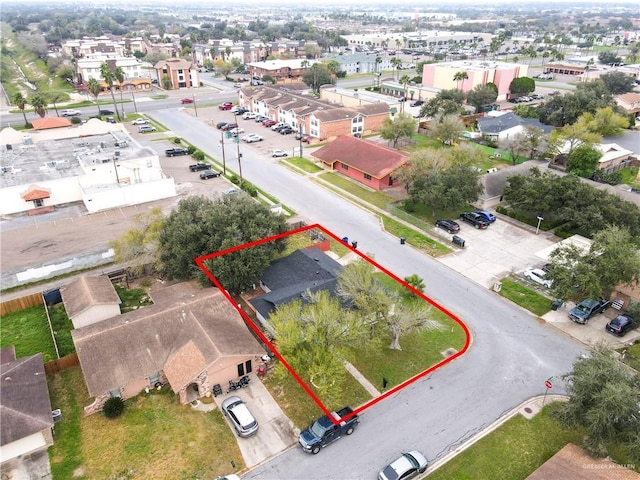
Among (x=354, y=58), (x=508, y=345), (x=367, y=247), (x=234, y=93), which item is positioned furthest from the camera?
(x=354, y=58)

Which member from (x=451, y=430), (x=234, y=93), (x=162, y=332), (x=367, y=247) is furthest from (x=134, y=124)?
(x=451, y=430)

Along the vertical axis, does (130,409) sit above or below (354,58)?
below

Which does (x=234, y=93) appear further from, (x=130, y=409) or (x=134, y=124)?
(x=130, y=409)

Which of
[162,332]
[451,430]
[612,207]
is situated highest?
[612,207]

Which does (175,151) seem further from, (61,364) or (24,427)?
(24,427)

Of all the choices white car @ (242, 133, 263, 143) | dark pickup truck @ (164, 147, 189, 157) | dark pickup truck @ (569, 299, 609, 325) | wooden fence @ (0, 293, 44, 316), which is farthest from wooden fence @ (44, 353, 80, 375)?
white car @ (242, 133, 263, 143)

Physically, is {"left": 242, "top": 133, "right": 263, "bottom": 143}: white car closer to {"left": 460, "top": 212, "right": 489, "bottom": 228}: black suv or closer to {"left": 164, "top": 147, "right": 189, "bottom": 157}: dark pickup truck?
{"left": 164, "top": 147, "right": 189, "bottom": 157}: dark pickup truck

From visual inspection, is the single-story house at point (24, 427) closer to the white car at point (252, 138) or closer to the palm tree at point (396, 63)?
the white car at point (252, 138)
